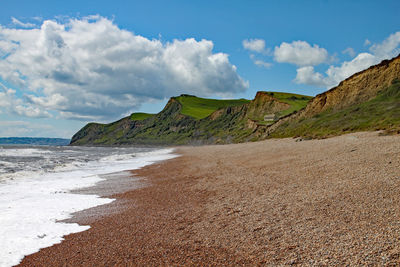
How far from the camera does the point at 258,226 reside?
6.68m

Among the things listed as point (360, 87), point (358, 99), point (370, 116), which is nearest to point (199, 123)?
point (360, 87)

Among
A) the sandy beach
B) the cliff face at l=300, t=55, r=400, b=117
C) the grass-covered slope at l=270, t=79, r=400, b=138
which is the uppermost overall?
the cliff face at l=300, t=55, r=400, b=117

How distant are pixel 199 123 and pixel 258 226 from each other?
5439 inches

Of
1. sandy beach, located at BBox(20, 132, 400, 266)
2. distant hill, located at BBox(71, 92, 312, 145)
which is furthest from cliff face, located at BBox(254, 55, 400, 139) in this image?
distant hill, located at BBox(71, 92, 312, 145)

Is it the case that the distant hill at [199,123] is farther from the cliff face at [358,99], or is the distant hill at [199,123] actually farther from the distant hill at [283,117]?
the cliff face at [358,99]

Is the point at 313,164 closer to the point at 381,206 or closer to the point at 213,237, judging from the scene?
the point at 381,206

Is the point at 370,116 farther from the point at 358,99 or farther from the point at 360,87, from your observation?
the point at 360,87

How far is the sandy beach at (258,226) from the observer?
16.9 feet

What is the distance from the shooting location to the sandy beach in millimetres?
5148

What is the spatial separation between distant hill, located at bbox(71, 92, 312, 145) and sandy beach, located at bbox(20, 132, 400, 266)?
6885 cm

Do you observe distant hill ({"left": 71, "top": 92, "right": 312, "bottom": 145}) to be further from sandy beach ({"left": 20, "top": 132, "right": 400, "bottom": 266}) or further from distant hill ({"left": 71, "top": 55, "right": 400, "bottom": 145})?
sandy beach ({"left": 20, "top": 132, "right": 400, "bottom": 266})

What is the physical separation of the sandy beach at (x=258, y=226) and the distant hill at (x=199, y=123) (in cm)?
6885

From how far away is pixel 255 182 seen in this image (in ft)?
40.0

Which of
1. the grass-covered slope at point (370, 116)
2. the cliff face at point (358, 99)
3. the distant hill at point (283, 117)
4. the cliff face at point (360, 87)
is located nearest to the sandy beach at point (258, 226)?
the distant hill at point (283, 117)
